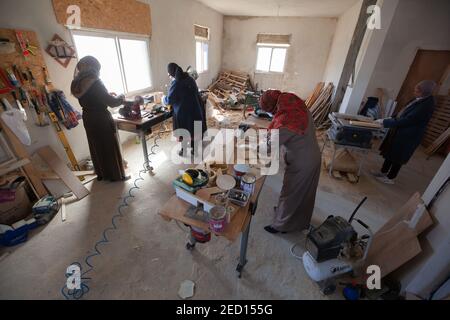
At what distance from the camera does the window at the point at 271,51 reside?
727 cm

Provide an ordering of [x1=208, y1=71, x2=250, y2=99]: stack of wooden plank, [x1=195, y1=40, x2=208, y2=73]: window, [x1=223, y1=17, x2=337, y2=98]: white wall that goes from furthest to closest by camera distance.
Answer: [x1=208, y1=71, x2=250, y2=99]: stack of wooden plank, [x1=223, y1=17, x2=337, y2=98]: white wall, [x1=195, y1=40, x2=208, y2=73]: window

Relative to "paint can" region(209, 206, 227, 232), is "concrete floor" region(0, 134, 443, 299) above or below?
below

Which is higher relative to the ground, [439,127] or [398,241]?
[439,127]

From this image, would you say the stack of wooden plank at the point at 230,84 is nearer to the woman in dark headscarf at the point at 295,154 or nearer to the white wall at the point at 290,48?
the white wall at the point at 290,48

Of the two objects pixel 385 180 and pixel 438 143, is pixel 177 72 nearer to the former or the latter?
pixel 385 180

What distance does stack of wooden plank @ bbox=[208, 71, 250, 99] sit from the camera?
7.54 metres

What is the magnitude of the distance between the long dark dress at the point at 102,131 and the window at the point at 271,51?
22.0ft

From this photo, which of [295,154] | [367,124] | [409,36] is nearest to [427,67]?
[409,36]

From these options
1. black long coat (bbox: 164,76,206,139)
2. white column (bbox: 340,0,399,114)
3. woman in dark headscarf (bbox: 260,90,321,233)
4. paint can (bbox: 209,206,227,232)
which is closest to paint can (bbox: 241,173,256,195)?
paint can (bbox: 209,206,227,232)

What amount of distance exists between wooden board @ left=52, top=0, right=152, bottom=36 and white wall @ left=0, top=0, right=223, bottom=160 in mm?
154

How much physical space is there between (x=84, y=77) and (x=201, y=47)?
526 centimetres

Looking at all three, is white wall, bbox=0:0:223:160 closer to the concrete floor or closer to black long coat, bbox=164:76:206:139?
the concrete floor

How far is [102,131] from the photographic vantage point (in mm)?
2543
